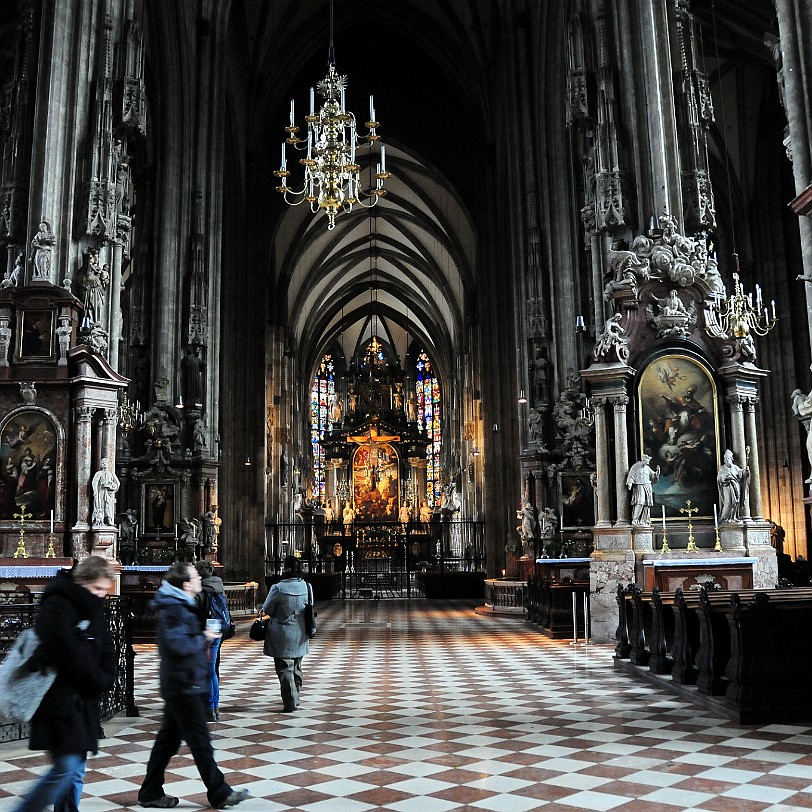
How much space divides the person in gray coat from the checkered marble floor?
0.27m

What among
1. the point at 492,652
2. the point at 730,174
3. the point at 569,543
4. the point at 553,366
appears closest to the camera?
the point at 492,652

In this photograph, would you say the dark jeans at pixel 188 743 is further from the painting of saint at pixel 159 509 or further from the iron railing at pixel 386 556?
the iron railing at pixel 386 556

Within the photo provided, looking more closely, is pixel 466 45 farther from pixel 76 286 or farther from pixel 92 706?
pixel 92 706

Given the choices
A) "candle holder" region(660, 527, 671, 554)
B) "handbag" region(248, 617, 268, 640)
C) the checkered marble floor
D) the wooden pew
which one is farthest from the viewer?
"candle holder" region(660, 527, 671, 554)

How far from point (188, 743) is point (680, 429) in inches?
443

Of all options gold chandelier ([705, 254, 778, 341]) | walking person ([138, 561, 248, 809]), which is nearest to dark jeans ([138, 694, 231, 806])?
walking person ([138, 561, 248, 809])

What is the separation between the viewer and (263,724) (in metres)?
7.66

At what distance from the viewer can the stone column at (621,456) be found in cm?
1439

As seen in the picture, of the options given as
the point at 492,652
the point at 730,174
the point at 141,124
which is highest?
the point at 730,174

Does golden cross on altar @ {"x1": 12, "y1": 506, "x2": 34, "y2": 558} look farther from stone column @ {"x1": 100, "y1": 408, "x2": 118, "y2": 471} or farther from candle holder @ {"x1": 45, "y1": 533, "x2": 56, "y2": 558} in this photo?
stone column @ {"x1": 100, "y1": 408, "x2": 118, "y2": 471}

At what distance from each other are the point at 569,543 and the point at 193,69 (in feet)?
52.4

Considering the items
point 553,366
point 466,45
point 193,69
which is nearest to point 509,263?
point 553,366

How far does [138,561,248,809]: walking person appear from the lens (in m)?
4.89

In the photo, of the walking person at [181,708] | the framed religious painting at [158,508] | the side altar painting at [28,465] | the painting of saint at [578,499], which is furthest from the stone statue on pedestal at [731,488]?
the framed religious painting at [158,508]
